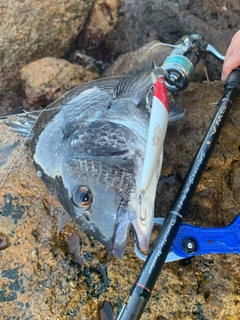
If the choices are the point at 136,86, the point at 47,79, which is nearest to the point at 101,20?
the point at 47,79

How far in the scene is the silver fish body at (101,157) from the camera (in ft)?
7.48

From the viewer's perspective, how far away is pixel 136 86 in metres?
3.00

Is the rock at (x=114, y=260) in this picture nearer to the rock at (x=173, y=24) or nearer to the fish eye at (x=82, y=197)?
the fish eye at (x=82, y=197)

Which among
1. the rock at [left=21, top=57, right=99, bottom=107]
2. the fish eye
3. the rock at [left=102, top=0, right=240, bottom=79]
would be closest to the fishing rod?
the fish eye

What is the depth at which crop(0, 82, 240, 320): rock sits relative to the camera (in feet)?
8.05

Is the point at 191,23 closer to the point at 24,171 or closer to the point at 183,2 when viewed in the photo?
the point at 183,2

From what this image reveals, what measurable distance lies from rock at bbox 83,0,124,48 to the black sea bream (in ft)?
6.88

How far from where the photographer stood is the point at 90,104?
A: 296cm

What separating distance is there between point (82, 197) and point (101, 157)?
0.33 meters

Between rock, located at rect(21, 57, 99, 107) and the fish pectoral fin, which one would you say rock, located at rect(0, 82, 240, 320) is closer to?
the fish pectoral fin

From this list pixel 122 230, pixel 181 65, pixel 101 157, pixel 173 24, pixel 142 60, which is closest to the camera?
pixel 122 230

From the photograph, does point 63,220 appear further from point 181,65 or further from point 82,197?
point 181,65

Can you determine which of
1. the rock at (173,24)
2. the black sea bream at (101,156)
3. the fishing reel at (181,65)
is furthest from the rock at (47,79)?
the fishing reel at (181,65)

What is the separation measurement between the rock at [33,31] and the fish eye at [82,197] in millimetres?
3019
